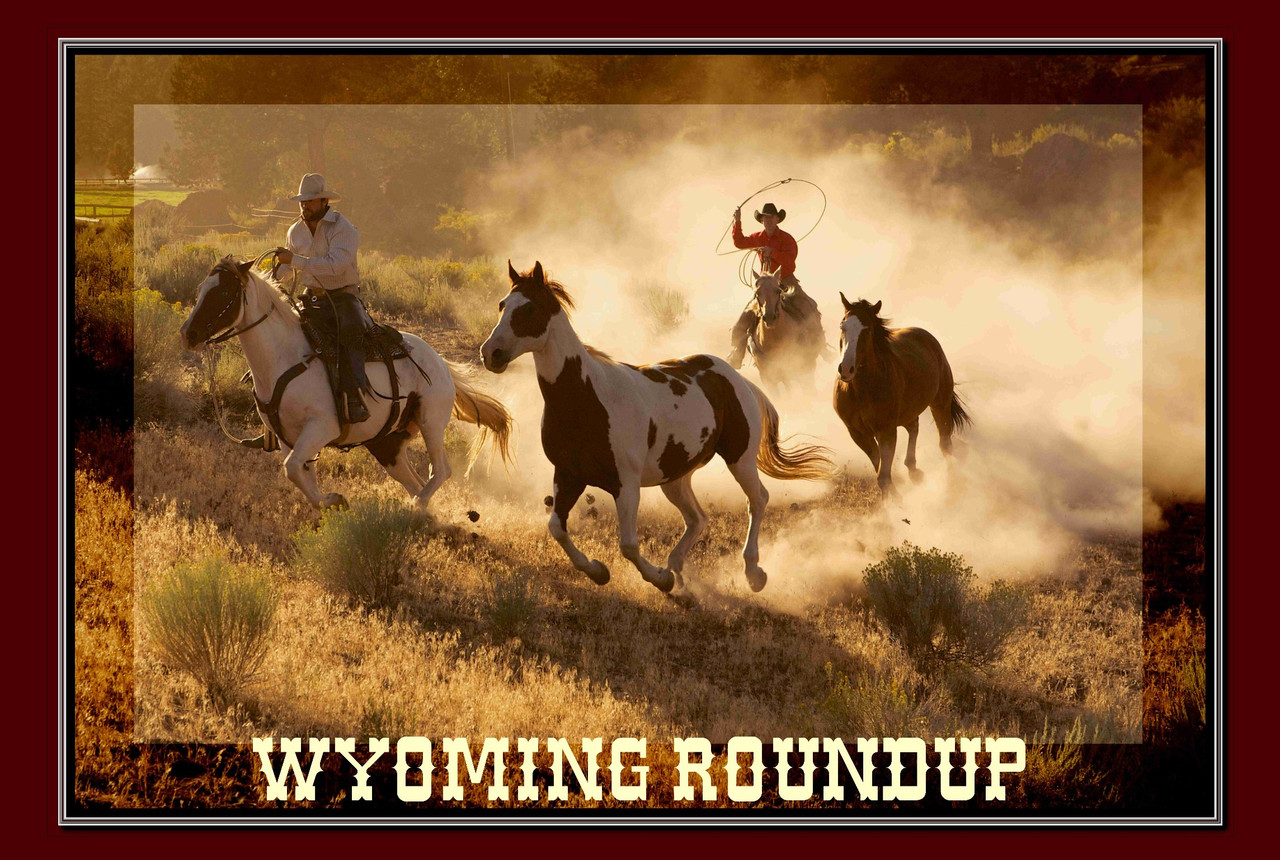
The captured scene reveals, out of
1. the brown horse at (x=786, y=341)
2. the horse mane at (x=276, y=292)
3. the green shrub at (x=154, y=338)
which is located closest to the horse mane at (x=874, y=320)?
the brown horse at (x=786, y=341)

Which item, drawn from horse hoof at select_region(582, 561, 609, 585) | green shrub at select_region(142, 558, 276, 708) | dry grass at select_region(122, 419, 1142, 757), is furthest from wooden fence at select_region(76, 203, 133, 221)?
horse hoof at select_region(582, 561, 609, 585)

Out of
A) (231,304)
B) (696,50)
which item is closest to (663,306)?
(231,304)

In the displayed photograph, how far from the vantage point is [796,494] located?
442 inches

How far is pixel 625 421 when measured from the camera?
810 centimetres

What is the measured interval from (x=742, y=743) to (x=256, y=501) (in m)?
6.16

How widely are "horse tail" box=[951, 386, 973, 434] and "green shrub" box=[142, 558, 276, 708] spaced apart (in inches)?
333

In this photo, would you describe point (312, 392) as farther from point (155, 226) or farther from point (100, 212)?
point (155, 226)

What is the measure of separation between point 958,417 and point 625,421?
629 centimetres

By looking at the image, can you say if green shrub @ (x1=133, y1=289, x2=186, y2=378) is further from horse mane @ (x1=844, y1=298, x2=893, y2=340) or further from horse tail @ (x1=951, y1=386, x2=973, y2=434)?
horse tail @ (x1=951, y1=386, x2=973, y2=434)

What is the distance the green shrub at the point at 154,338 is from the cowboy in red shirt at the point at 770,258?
7200 mm

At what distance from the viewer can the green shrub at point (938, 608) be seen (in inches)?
320

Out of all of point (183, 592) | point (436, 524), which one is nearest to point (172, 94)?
Result: point (436, 524)

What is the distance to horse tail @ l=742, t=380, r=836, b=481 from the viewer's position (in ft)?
31.3

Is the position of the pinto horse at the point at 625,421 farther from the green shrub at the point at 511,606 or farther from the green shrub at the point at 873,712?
the green shrub at the point at 873,712
